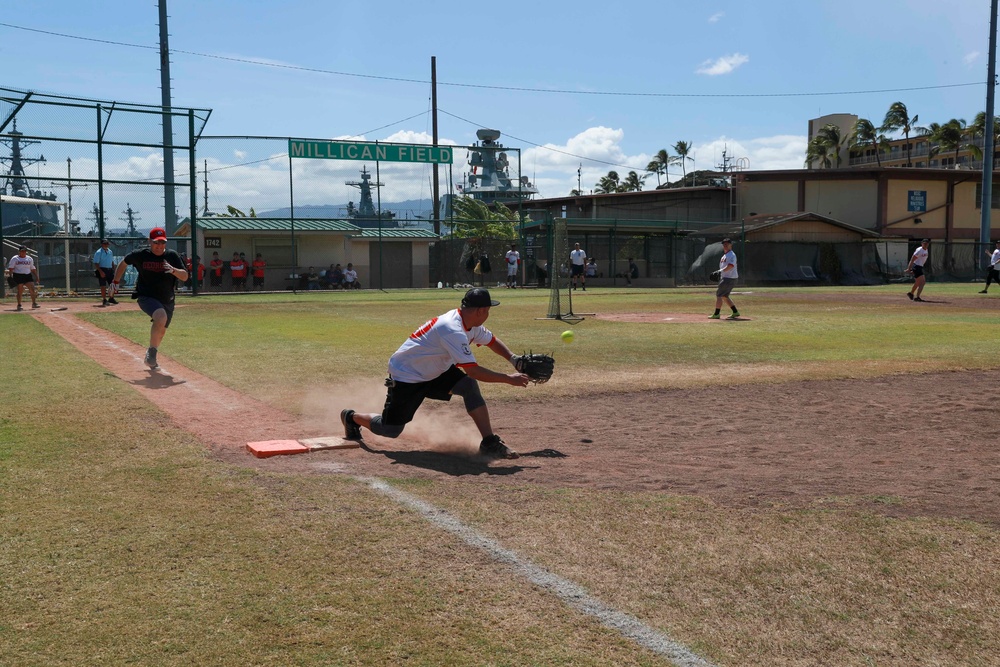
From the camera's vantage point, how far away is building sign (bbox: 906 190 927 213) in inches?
2238

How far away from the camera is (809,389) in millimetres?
9781

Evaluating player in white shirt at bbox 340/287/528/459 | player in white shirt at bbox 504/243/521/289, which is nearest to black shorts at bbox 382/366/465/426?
player in white shirt at bbox 340/287/528/459

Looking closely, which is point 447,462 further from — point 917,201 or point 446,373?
point 917,201

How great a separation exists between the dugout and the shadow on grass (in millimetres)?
29705

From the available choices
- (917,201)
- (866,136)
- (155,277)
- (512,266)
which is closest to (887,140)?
(866,136)

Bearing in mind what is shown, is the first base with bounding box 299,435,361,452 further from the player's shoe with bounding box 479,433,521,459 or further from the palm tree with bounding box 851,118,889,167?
the palm tree with bounding box 851,118,889,167

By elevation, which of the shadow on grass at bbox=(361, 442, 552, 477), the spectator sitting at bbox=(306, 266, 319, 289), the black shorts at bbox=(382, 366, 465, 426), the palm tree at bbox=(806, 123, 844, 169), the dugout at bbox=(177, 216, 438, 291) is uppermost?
the palm tree at bbox=(806, 123, 844, 169)

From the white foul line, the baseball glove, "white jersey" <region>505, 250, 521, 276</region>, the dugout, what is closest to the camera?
the white foul line

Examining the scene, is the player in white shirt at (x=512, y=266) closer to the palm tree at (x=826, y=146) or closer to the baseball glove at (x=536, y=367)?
the baseball glove at (x=536, y=367)

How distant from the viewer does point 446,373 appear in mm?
6809

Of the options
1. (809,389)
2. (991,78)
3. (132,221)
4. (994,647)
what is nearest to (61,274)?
(132,221)

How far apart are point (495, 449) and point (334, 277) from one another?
111ft

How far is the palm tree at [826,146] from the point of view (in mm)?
81438

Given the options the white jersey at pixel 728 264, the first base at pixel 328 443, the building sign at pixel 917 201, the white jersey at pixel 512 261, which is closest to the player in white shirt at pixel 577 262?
the white jersey at pixel 512 261
